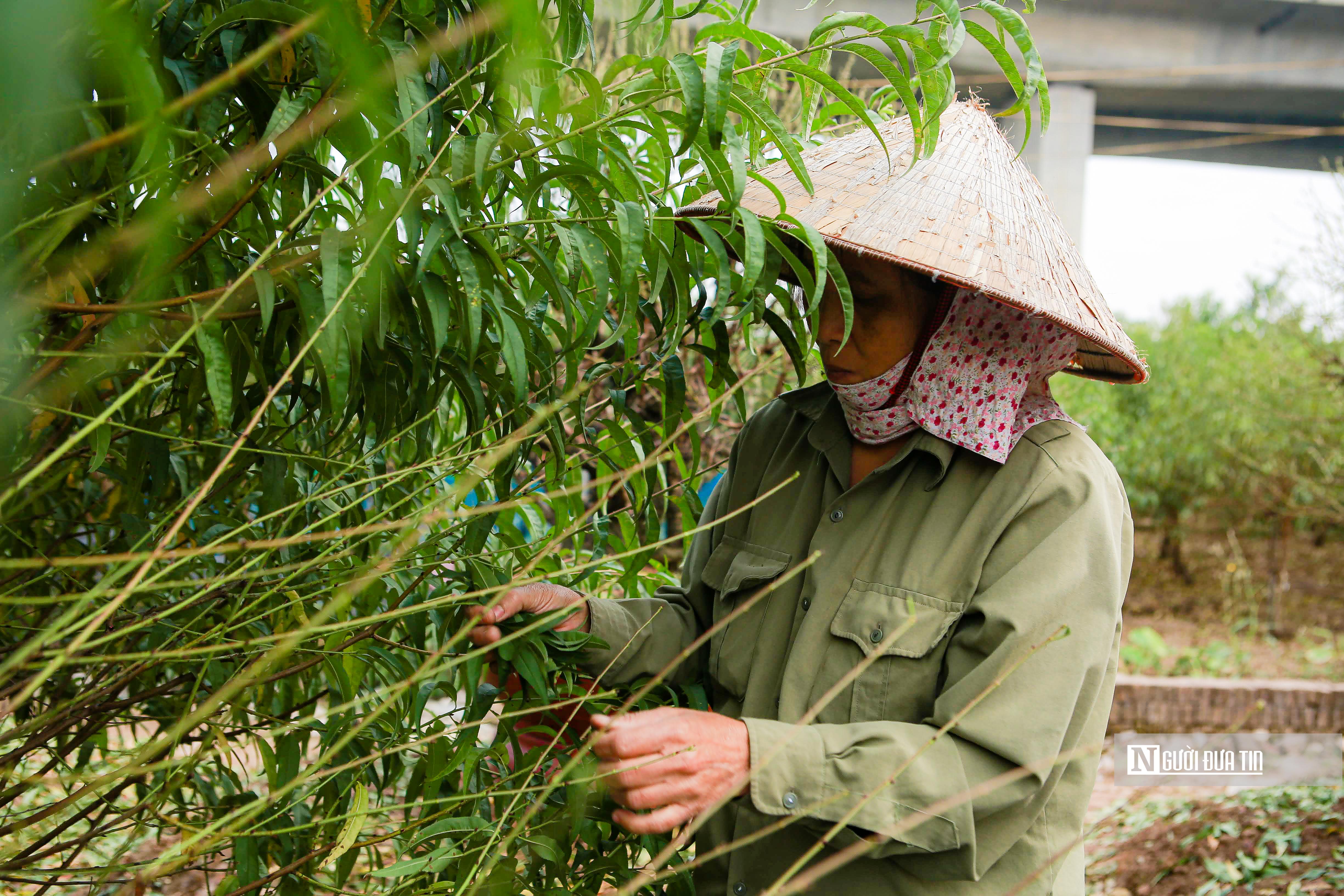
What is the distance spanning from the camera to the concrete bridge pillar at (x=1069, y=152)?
812 centimetres

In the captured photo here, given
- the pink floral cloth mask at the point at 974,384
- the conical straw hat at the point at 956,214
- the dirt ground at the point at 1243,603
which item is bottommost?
the dirt ground at the point at 1243,603

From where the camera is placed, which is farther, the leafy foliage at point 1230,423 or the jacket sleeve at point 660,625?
the leafy foliage at point 1230,423

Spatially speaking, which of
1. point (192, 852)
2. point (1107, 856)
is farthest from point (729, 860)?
point (1107, 856)

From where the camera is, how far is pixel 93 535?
1.64 metres

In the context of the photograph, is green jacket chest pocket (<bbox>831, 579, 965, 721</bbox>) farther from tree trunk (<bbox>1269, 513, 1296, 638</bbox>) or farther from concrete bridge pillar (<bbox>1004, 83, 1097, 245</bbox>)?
tree trunk (<bbox>1269, 513, 1296, 638</bbox>)

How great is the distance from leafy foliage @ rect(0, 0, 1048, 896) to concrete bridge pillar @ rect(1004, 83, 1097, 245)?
7.68 m

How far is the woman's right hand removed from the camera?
115 centimetres

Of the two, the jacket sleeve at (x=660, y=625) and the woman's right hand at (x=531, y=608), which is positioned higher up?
the woman's right hand at (x=531, y=608)

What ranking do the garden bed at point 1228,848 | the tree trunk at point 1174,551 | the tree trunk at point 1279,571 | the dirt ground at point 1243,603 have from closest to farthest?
the garden bed at point 1228,848 < the dirt ground at point 1243,603 < the tree trunk at point 1279,571 < the tree trunk at point 1174,551

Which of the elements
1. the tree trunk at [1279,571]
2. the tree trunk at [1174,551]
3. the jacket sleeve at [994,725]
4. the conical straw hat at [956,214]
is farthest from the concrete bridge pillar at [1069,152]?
the jacket sleeve at [994,725]

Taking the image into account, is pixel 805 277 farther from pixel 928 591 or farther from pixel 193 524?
pixel 193 524

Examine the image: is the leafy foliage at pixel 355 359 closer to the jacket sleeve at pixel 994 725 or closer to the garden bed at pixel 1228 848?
the jacket sleeve at pixel 994 725

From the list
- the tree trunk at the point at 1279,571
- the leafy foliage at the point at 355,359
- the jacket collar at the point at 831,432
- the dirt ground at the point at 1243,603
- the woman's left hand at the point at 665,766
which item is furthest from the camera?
the tree trunk at the point at 1279,571

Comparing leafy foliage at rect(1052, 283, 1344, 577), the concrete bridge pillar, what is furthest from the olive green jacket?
the concrete bridge pillar
